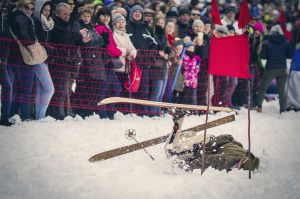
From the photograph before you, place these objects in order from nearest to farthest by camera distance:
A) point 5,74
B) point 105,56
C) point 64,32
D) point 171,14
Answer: point 5,74 → point 64,32 → point 105,56 → point 171,14

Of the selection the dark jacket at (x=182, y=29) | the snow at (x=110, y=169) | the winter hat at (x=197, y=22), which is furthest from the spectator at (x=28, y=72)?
the winter hat at (x=197, y=22)

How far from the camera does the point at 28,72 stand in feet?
27.8

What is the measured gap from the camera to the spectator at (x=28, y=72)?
821cm

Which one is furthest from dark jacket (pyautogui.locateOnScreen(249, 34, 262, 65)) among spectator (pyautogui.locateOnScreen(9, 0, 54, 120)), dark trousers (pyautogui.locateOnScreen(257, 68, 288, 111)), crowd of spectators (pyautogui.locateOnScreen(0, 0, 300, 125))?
spectator (pyautogui.locateOnScreen(9, 0, 54, 120))

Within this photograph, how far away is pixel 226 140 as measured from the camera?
703 centimetres

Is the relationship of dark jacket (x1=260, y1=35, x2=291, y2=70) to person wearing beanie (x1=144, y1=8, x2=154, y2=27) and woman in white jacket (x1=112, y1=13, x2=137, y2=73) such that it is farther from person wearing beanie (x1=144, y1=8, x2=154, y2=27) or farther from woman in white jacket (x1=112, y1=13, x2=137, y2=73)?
woman in white jacket (x1=112, y1=13, x2=137, y2=73)

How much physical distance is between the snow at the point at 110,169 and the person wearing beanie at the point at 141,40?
3.84 feet

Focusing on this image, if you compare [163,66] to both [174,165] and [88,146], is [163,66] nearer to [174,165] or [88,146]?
[88,146]

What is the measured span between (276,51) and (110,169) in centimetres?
643

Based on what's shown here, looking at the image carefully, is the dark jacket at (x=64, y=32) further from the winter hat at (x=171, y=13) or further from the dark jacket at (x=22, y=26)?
the winter hat at (x=171, y=13)

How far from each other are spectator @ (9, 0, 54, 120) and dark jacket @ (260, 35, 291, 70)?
5.31 meters

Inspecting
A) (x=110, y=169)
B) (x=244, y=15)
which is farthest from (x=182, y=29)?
(x=110, y=169)

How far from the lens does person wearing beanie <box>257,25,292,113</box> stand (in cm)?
1187

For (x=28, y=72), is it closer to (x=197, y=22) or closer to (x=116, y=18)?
(x=116, y=18)
